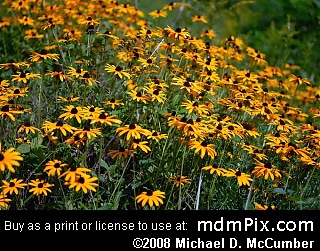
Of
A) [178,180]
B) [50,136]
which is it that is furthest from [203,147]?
Result: [50,136]

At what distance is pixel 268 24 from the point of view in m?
6.11

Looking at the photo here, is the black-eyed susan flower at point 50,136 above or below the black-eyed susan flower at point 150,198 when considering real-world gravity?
above

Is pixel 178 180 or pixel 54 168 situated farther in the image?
pixel 178 180

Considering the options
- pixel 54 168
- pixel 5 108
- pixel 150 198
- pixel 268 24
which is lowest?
pixel 150 198

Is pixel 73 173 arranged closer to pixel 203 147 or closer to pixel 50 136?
pixel 50 136

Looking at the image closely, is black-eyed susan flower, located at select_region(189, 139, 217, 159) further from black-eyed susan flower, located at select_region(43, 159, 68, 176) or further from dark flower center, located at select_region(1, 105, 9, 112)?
dark flower center, located at select_region(1, 105, 9, 112)

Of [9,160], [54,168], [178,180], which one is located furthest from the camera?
[178,180]

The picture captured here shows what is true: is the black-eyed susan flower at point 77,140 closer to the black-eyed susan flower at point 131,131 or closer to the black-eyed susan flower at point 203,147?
the black-eyed susan flower at point 131,131

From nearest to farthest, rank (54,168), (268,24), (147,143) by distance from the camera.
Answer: (54,168)
(147,143)
(268,24)

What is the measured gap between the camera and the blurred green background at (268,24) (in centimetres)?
507

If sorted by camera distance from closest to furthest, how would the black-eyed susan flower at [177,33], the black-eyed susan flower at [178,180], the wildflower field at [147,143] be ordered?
1. the wildflower field at [147,143]
2. the black-eyed susan flower at [178,180]
3. the black-eyed susan flower at [177,33]

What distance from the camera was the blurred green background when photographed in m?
5.07

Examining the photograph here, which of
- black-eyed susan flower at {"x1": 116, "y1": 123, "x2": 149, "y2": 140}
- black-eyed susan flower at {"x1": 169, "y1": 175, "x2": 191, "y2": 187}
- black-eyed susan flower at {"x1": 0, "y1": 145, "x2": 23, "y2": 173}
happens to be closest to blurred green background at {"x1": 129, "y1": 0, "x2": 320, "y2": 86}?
black-eyed susan flower at {"x1": 169, "y1": 175, "x2": 191, "y2": 187}

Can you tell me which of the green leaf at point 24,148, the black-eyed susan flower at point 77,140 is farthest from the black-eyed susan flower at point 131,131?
the green leaf at point 24,148
